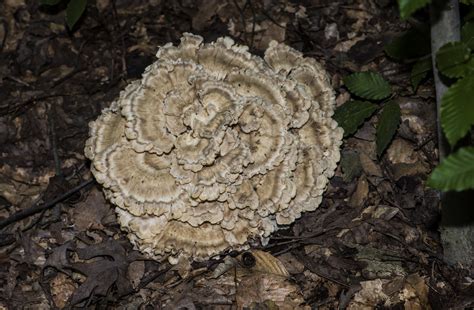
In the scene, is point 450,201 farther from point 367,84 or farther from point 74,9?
point 74,9

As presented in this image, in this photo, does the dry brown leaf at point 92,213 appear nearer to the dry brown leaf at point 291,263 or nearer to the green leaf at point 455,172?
the dry brown leaf at point 291,263

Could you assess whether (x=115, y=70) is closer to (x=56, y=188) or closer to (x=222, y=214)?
(x=56, y=188)

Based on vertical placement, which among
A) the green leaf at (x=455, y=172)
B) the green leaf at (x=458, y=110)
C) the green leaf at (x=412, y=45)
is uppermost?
the green leaf at (x=458, y=110)

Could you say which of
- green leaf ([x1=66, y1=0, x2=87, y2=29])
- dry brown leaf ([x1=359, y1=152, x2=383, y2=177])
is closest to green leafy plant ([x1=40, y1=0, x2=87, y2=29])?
green leaf ([x1=66, y1=0, x2=87, y2=29])

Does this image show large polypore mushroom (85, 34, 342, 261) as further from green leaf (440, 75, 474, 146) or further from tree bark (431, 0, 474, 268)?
green leaf (440, 75, 474, 146)

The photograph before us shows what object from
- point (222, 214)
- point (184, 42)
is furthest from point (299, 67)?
point (222, 214)

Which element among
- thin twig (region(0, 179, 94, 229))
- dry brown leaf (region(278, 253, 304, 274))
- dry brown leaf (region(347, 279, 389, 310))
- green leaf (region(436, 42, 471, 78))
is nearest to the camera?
green leaf (region(436, 42, 471, 78))

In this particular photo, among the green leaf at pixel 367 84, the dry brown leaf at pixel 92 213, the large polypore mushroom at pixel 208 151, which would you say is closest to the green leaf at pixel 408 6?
the large polypore mushroom at pixel 208 151

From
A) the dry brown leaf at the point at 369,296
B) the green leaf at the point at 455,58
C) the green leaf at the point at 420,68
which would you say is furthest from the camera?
the green leaf at the point at 420,68
